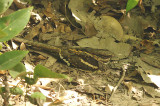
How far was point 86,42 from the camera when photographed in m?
2.60

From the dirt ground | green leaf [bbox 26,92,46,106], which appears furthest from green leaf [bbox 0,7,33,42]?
the dirt ground

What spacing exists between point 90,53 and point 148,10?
50.5 inches

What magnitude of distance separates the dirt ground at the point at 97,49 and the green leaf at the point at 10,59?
944mm

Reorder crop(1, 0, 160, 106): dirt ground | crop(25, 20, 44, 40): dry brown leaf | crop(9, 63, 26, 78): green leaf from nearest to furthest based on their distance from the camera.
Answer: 1. crop(9, 63, 26, 78): green leaf
2. crop(1, 0, 160, 106): dirt ground
3. crop(25, 20, 44, 40): dry brown leaf

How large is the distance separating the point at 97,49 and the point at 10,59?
1.74 metres

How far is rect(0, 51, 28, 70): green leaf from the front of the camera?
2.84 ft

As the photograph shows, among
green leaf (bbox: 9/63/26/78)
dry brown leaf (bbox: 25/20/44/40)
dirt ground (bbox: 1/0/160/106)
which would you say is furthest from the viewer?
dry brown leaf (bbox: 25/20/44/40)

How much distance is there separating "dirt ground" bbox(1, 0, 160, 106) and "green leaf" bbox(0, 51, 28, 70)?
944 mm

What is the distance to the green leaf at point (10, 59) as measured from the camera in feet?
2.84

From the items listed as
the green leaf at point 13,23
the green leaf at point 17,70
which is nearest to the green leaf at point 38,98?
the green leaf at point 17,70

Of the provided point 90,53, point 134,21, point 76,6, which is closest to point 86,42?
point 90,53

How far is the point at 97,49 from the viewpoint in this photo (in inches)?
99.3

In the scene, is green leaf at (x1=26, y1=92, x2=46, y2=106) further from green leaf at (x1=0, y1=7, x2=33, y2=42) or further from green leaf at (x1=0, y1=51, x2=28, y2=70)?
green leaf at (x1=0, y1=7, x2=33, y2=42)

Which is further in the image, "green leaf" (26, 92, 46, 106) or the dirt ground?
the dirt ground
